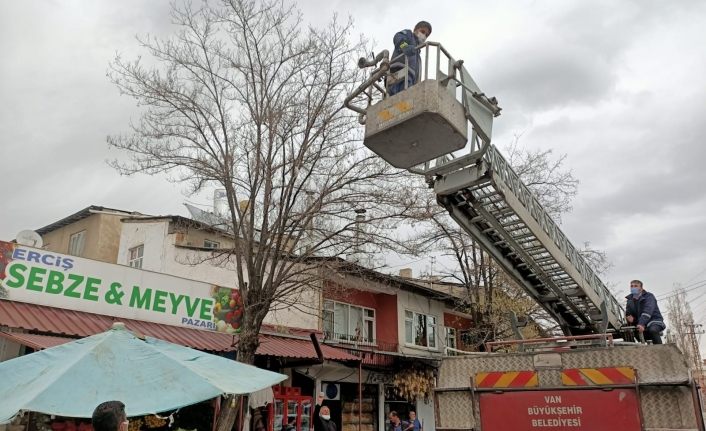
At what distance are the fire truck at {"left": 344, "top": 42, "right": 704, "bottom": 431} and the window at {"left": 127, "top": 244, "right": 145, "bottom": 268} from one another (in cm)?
1505

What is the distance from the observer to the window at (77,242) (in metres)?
21.8

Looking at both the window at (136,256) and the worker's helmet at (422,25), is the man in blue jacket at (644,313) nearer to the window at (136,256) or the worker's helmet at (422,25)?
the worker's helmet at (422,25)

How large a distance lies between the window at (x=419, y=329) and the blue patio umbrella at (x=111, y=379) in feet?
59.8

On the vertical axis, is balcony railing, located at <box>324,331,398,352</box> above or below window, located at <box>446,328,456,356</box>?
below

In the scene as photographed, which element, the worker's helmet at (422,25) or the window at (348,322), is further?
the window at (348,322)

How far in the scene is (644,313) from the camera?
317 inches

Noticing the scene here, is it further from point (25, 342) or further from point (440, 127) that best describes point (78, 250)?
point (440, 127)

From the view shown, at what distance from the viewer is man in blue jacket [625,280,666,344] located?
7883 millimetres

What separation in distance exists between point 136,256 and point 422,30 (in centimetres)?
1647

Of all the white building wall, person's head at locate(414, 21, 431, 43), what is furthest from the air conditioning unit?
person's head at locate(414, 21, 431, 43)

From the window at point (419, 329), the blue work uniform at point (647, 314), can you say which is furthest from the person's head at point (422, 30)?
the window at point (419, 329)

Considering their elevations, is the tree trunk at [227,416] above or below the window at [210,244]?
below

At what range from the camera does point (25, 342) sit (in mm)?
9781

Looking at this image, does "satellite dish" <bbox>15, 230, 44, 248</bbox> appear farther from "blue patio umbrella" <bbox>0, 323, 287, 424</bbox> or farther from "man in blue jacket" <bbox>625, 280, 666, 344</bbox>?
"man in blue jacket" <bbox>625, 280, 666, 344</bbox>
